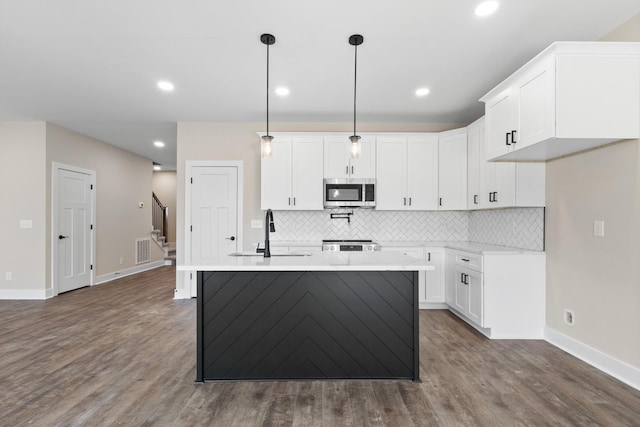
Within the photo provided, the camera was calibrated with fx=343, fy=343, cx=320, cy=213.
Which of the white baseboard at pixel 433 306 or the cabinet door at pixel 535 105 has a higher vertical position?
the cabinet door at pixel 535 105

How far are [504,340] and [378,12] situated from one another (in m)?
3.29

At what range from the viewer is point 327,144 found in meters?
4.90

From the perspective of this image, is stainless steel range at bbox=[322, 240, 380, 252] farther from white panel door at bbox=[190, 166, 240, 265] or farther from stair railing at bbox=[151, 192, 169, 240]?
stair railing at bbox=[151, 192, 169, 240]

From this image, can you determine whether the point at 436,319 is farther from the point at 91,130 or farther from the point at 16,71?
the point at 91,130

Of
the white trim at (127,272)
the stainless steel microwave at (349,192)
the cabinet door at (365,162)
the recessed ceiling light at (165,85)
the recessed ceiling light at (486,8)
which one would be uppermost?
the recessed ceiling light at (486,8)

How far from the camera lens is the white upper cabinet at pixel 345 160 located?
16.1ft

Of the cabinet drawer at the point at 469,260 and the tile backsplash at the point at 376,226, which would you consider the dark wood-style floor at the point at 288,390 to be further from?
the tile backsplash at the point at 376,226

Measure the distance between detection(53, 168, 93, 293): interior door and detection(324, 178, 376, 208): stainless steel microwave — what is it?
4.43 meters

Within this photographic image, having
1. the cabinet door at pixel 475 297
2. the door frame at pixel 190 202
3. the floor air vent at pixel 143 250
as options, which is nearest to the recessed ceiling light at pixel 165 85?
the door frame at pixel 190 202

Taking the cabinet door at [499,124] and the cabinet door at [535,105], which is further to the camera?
the cabinet door at [499,124]

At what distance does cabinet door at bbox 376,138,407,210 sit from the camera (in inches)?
193

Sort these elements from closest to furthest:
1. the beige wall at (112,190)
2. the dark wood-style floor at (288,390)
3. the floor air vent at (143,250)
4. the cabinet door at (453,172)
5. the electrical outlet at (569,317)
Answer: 1. the dark wood-style floor at (288,390)
2. the electrical outlet at (569,317)
3. the cabinet door at (453,172)
4. the beige wall at (112,190)
5. the floor air vent at (143,250)

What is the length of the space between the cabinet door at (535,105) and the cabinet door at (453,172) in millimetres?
1806

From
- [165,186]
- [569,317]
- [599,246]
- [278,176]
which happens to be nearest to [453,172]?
[599,246]
